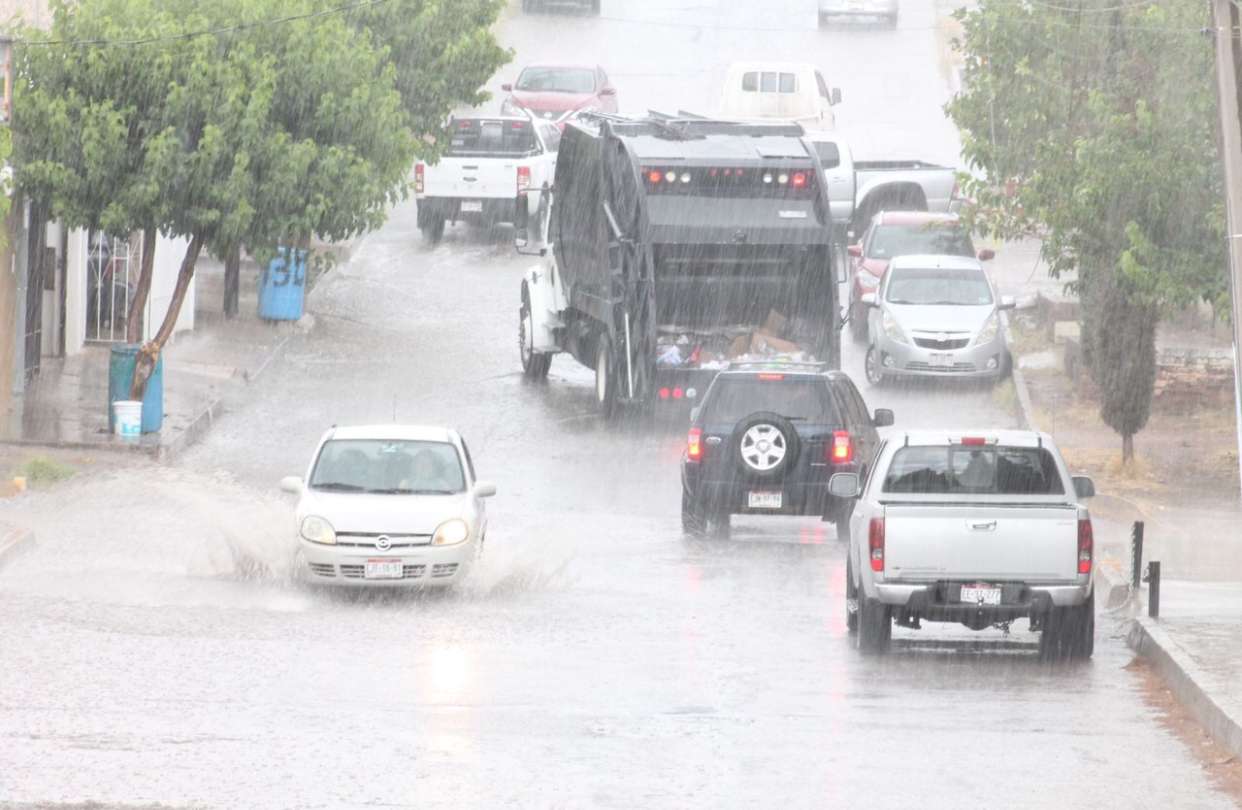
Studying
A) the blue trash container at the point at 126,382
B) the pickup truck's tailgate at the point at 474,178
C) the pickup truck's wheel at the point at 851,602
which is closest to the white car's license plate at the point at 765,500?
the pickup truck's wheel at the point at 851,602

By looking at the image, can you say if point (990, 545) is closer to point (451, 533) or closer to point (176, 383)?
point (451, 533)

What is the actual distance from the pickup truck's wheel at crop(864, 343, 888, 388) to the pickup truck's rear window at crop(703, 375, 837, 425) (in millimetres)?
10754

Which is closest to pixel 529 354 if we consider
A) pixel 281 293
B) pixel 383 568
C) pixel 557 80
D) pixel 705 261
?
pixel 281 293

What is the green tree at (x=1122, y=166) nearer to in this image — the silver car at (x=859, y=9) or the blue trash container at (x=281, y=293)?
the blue trash container at (x=281, y=293)

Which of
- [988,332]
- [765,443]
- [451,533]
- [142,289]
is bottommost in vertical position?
[451,533]

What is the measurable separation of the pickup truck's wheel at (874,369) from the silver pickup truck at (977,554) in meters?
17.6

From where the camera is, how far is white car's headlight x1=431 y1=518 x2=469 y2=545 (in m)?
19.2

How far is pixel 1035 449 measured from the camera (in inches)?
658

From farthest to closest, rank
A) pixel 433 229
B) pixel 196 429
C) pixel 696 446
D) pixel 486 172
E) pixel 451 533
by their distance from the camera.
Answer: pixel 433 229, pixel 486 172, pixel 196 429, pixel 696 446, pixel 451 533

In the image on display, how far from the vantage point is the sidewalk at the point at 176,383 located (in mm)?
27844

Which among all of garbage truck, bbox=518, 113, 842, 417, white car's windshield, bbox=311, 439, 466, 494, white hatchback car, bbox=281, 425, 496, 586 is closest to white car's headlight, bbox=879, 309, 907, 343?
garbage truck, bbox=518, 113, 842, 417

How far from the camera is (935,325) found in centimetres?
3403

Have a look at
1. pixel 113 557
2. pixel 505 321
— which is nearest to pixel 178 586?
pixel 113 557

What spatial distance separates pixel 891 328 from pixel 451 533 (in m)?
16.0
